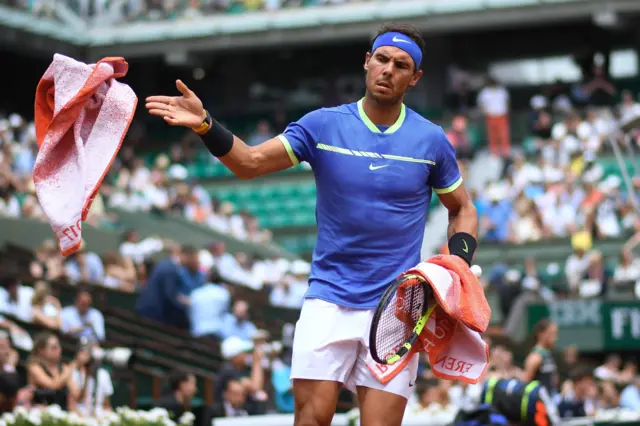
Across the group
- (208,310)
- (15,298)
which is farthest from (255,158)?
(208,310)

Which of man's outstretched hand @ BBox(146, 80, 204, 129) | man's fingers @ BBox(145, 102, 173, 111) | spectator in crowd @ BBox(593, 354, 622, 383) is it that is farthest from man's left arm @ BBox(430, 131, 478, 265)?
spectator in crowd @ BBox(593, 354, 622, 383)

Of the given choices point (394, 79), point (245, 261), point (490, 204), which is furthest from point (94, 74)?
point (490, 204)

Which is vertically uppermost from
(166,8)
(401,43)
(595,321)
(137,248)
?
(166,8)

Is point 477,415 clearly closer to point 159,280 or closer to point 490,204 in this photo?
point 159,280

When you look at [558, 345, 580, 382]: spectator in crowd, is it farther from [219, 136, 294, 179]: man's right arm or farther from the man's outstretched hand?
the man's outstretched hand

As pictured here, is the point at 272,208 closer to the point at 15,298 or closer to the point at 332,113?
the point at 15,298

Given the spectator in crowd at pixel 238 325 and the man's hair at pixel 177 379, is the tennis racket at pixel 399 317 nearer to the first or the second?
the man's hair at pixel 177 379

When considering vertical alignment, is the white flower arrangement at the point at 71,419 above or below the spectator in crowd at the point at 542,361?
below

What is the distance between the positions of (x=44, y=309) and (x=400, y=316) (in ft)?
26.2

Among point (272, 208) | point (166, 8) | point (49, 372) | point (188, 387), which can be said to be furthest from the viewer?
point (166, 8)

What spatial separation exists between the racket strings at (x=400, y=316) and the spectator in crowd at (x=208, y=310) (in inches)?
356

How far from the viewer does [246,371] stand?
13.0 m

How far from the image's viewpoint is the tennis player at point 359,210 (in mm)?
5457

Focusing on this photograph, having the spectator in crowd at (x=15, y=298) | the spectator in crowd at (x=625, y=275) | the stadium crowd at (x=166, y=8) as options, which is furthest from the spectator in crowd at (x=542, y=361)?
the stadium crowd at (x=166, y=8)
